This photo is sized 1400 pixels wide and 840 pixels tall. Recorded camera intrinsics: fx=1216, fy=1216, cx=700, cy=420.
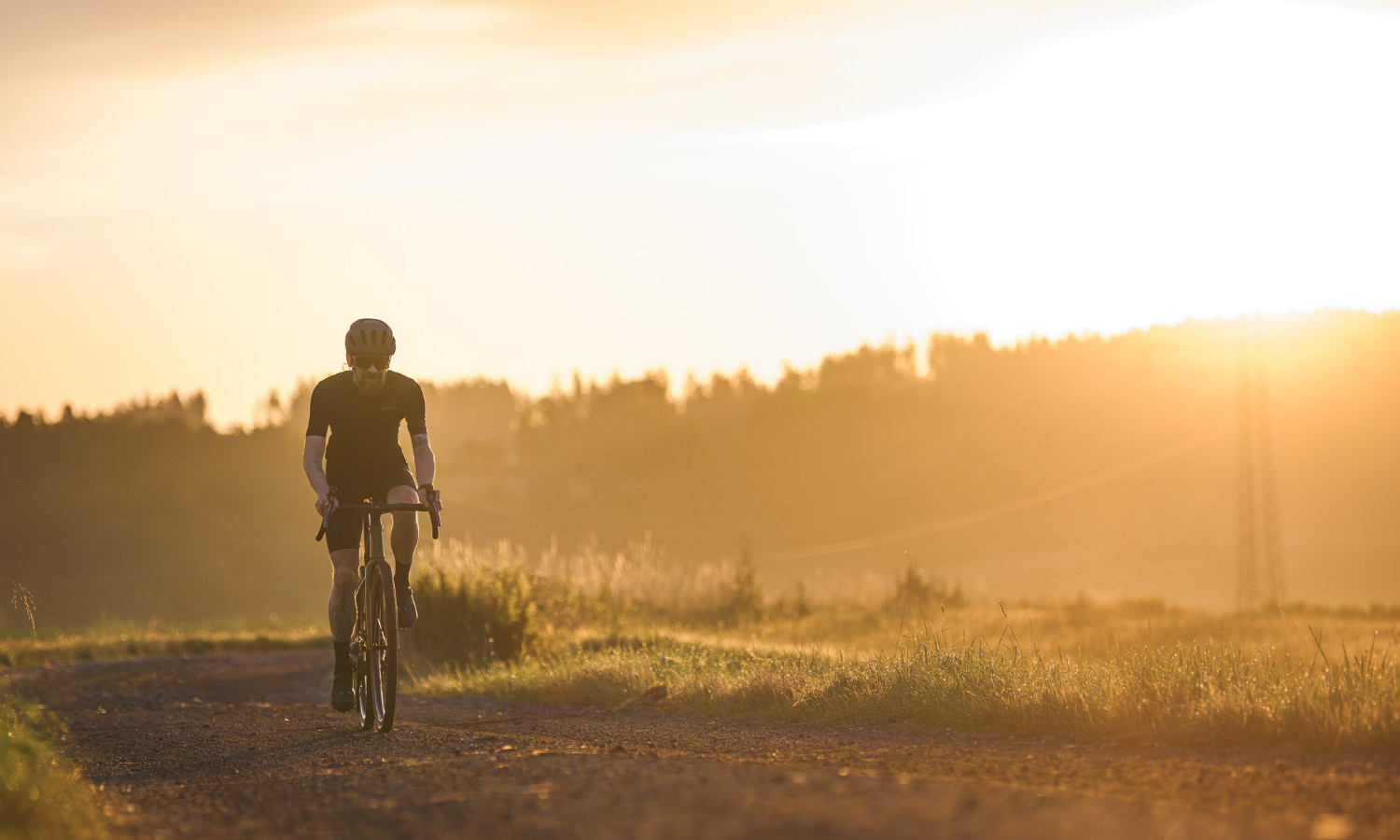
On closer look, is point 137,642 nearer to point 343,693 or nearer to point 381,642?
point 343,693

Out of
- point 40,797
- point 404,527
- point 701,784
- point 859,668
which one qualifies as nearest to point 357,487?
point 404,527

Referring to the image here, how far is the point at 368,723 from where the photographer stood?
7.67 m

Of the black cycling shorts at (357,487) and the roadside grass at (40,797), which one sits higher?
the black cycling shorts at (357,487)

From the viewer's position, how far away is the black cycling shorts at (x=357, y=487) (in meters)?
7.57

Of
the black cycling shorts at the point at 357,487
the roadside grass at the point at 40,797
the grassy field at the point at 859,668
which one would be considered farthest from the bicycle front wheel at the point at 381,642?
the grassy field at the point at 859,668

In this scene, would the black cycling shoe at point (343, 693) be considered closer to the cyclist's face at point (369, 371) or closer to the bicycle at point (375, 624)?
the bicycle at point (375, 624)

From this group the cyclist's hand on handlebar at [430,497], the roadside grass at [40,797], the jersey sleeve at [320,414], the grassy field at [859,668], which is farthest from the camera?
the jersey sleeve at [320,414]

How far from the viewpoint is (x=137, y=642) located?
21172mm

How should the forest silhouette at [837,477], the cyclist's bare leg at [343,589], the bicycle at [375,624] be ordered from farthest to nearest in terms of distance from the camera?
1. the forest silhouette at [837,477]
2. the cyclist's bare leg at [343,589]
3. the bicycle at [375,624]

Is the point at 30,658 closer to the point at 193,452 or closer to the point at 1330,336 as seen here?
the point at 1330,336

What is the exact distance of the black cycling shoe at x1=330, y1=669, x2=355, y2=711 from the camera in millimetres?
7699

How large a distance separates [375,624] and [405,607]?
22 centimetres

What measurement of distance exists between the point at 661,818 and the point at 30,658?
18324mm

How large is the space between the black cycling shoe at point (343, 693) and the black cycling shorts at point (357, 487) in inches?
33.1
